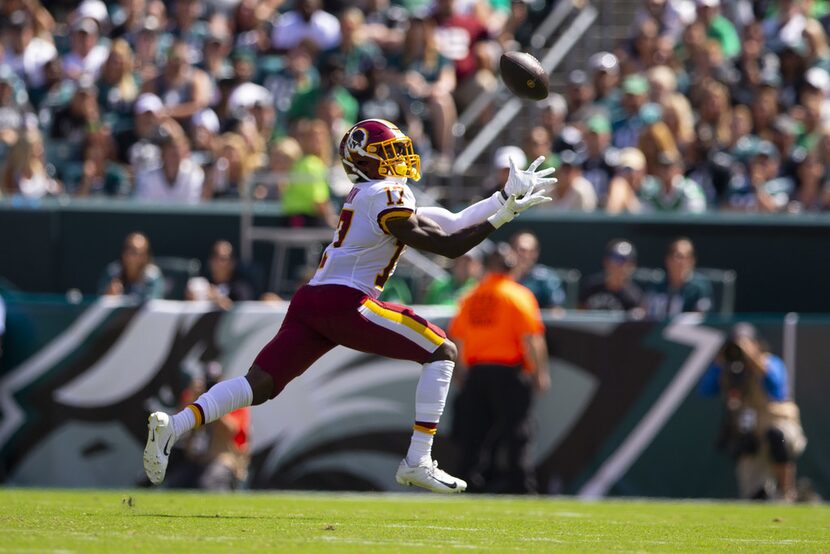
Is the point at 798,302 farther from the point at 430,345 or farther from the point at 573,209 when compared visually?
the point at 430,345

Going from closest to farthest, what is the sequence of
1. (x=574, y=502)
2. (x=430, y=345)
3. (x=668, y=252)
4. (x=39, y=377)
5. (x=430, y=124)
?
1. (x=430, y=345)
2. (x=574, y=502)
3. (x=39, y=377)
4. (x=668, y=252)
5. (x=430, y=124)

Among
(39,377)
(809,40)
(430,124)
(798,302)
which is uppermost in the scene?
(809,40)

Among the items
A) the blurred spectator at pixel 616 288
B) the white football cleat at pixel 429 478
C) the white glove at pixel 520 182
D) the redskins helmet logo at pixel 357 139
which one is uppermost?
the redskins helmet logo at pixel 357 139

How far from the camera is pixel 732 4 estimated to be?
16547mm

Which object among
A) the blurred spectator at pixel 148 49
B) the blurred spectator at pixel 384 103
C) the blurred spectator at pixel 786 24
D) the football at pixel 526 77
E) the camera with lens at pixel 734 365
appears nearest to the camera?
the football at pixel 526 77

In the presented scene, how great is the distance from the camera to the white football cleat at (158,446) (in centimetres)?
771

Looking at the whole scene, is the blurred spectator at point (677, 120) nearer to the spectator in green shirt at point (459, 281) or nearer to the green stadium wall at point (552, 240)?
the green stadium wall at point (552, 240)

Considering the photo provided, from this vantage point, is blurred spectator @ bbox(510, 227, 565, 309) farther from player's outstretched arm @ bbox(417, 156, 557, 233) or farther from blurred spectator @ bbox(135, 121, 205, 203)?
player's outstretched arm @ bbox(417, 156, 557, 233)

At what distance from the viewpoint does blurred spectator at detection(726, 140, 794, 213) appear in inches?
544

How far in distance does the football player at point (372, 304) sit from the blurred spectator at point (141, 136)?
22.2 ft

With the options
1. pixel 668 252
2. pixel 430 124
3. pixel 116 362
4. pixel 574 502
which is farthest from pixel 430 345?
pixel 430 124

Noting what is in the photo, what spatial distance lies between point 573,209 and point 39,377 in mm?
4655

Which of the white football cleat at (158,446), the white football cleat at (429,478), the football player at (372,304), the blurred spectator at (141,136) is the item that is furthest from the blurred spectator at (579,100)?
the white football cleat at (158,446)

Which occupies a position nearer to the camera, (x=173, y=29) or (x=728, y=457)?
(x=728, y=457)
